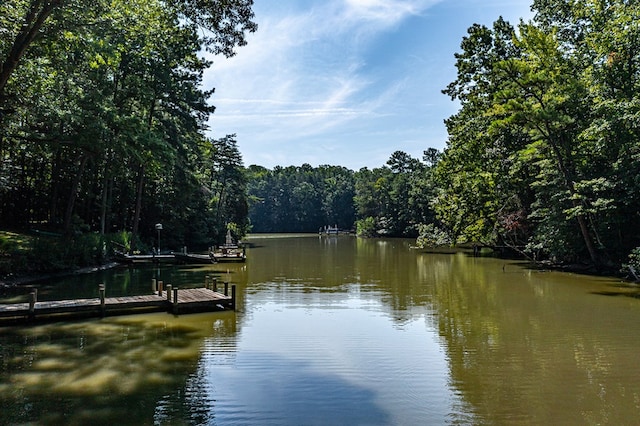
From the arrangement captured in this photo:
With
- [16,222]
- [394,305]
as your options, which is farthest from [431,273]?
[16,222]

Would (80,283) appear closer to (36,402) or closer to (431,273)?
(36,402)

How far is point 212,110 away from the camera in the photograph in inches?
1326

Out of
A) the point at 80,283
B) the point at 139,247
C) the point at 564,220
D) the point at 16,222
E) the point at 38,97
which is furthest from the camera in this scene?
the point at 139,247

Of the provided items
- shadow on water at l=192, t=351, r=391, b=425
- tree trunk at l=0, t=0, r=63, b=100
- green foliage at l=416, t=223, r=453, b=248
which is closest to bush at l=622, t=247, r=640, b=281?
shadow on water at l=192, t=351, r=391, b=425

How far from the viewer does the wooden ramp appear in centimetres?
1244

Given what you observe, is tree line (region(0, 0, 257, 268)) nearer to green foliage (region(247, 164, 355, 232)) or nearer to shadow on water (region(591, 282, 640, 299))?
shadow on water (region(591, 282, 640, 299))

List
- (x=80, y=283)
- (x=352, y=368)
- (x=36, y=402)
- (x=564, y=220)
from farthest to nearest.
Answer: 1. (x=564, y=220)
2. (x=80, y=283)
3. (x=352, y=368)
4. (x=36, y=402)

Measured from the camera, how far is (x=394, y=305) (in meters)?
15.7

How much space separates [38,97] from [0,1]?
Result: 7063 millimetres

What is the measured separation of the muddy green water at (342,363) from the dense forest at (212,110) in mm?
6952

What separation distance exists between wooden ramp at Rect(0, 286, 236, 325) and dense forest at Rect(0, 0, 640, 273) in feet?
20.4

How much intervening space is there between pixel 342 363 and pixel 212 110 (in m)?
27.9

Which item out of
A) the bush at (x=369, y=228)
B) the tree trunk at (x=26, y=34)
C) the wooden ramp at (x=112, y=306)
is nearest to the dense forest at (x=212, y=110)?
the tree trunk at (x=26, y=34)

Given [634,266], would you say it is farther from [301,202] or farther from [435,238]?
[301,202]
